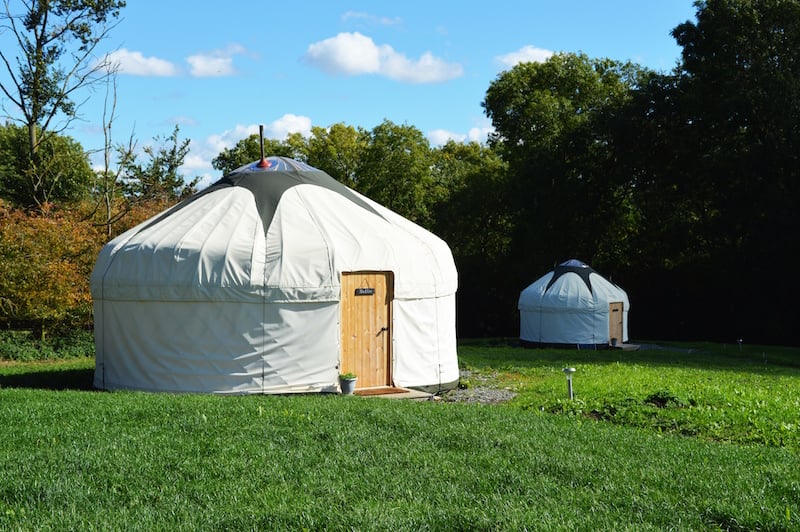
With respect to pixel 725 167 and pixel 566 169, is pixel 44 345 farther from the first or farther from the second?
pixel 725 167

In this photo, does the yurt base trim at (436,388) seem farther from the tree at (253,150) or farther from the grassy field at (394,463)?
the tree at (253,150)

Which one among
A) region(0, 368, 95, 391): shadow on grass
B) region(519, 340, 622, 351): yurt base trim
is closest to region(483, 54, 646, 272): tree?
region(519, 340, 622, 351): yurt base trim

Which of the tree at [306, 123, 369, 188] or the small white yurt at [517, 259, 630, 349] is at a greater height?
the tree at [306, 123, 369, 188]

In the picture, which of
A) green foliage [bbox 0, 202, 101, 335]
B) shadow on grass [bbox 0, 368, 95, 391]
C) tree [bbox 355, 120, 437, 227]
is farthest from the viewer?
tree [bbox 355, 120, 437, 227]

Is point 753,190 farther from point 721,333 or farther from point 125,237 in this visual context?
point 125,237

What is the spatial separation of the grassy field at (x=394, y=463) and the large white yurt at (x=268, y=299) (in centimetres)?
A: 144

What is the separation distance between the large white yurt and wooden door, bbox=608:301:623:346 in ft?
33.5

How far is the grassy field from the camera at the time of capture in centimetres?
420

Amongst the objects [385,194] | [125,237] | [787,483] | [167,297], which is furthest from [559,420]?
[385,194]

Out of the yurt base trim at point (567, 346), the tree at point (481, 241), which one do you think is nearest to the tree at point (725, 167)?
the tree at point (481, 241)

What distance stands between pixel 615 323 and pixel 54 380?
14036 mm

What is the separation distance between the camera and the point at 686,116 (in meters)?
23.7

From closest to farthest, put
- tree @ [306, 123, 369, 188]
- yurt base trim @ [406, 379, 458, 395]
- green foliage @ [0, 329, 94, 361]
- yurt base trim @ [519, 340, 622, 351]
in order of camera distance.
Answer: yurt base trim @ [406, 379, 458, 395] < green foliage @ [0, 329, 94, 361] < yurt base trim @ [519, 340, 622, 351] < tree @ [306, 123, 369, 188]

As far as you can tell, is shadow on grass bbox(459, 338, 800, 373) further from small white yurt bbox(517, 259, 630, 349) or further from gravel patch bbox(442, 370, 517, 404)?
gravel patch bbox(442, 370, 517, 404)
